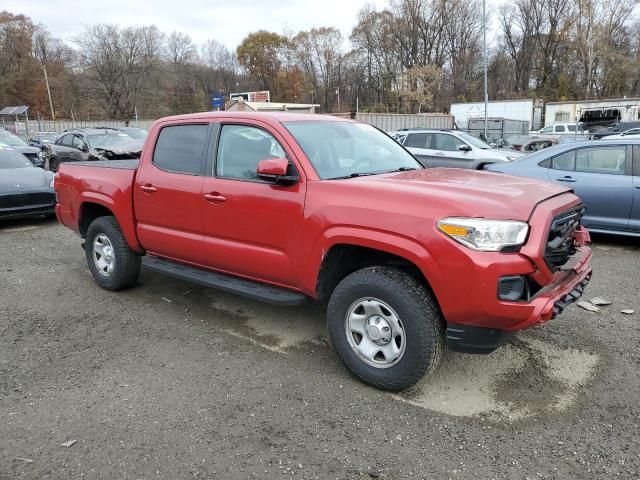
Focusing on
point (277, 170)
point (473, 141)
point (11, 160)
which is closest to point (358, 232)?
point (277, 170)

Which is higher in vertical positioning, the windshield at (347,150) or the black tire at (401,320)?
the windshield at (347,150)

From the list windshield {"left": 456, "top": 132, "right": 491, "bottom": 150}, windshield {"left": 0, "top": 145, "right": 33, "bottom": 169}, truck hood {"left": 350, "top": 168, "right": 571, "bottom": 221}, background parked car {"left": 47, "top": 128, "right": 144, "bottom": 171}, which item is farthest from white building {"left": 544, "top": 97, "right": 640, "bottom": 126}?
truck hood {"left": 350, "top": 168, "right": 571, "bottom": 221}

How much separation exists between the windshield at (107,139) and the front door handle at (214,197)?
12.3 meters

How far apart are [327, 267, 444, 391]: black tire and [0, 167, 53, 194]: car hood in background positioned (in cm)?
774

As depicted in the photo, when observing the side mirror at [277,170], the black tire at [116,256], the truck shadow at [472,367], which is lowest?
the truck shadow at [472,367]

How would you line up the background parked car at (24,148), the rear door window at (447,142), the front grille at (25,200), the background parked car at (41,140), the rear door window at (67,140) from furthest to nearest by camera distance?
the background parked car at (41,140)
the rear door window at (67,140)
the background parked car at (24,148)
the rear door window at (447,142)
the front grille at (25,200)

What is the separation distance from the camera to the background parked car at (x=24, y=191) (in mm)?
8727

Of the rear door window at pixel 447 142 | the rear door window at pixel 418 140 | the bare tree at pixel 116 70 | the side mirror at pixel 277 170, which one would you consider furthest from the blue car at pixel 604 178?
the bare tree at pixel 116 70

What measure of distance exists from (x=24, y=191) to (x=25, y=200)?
0.16m

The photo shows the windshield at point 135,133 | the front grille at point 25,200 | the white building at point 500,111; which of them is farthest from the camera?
the white building at point 500,111

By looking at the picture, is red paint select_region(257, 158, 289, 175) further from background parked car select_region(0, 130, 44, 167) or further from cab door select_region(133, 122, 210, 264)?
background parked car select_region(0, 130, 44, 167)

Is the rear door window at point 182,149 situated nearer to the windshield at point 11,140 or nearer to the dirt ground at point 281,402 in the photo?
the dirt ground at point 281,402

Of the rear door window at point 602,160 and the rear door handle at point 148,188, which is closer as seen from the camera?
the rear door handle at point 148,188

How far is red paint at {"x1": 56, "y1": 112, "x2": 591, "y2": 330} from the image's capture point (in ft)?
9.43
